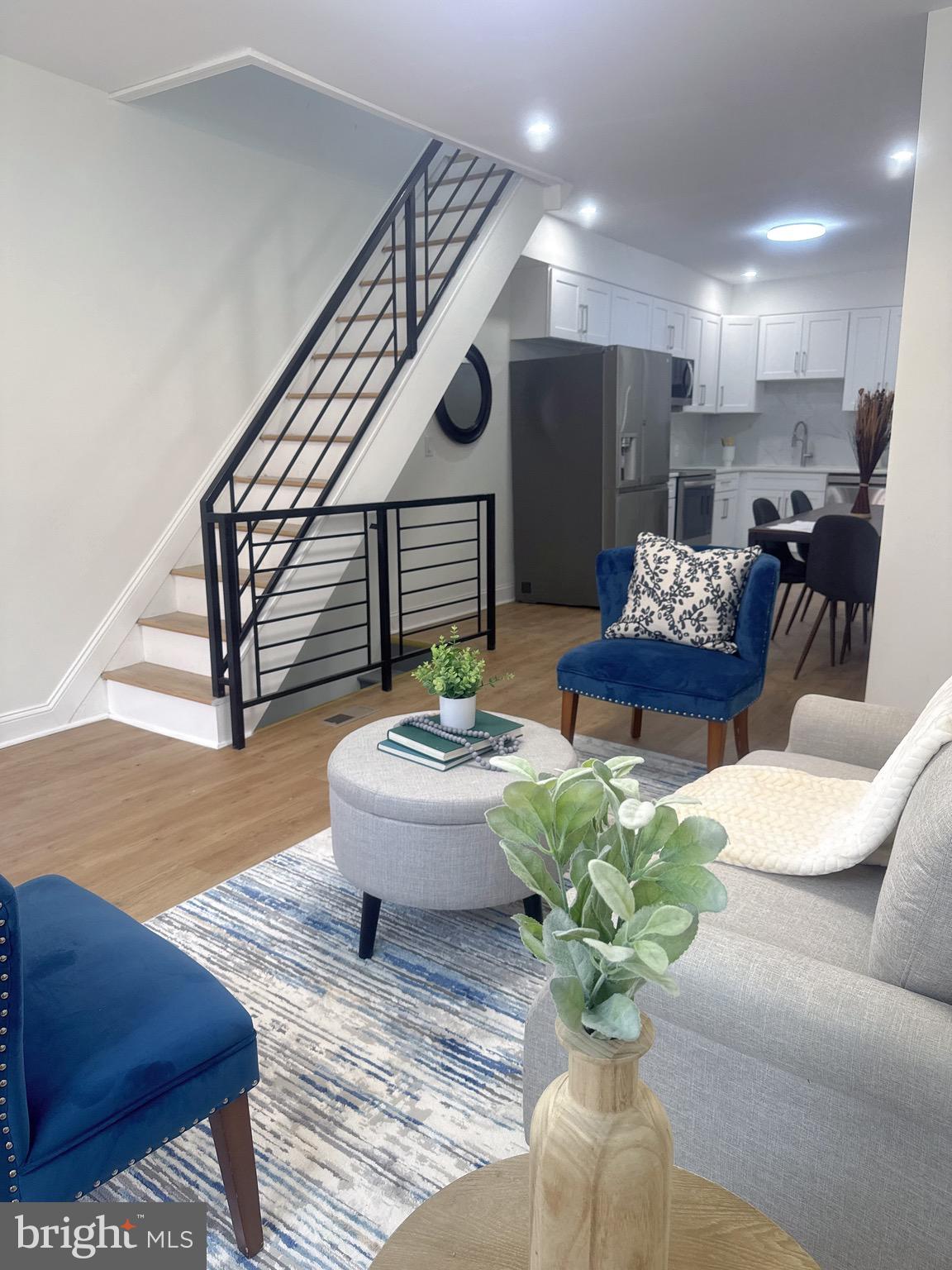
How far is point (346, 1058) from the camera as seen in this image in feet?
6.25

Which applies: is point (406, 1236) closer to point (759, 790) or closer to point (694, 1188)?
point (694, 1188)

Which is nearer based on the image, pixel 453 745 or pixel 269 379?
pixel 453 745

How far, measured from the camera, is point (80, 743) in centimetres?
387

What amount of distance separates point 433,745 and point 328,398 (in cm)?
302

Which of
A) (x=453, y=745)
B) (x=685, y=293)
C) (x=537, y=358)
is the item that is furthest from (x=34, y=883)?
(x=685, y=293)

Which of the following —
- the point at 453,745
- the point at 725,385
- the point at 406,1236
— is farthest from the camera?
the point at 725,385

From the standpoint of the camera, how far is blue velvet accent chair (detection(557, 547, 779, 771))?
3.18m

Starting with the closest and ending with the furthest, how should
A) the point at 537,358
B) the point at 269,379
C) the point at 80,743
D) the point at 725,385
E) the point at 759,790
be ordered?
the point at 759,790, the point at 80,743, the point at 269,379, the point at 537,358, the point at 725,385

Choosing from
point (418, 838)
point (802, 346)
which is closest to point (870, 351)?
point (802, 346)

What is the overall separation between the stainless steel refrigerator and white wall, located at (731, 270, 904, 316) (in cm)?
245

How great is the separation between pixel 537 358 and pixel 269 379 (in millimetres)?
2503

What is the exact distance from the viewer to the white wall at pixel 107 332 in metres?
3.71

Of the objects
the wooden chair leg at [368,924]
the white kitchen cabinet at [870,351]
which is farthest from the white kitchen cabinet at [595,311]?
the wooden chair leg at [368,924]

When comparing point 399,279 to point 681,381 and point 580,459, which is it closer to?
point 580,459
